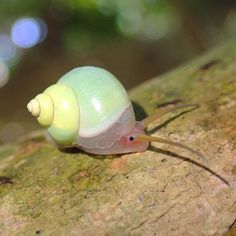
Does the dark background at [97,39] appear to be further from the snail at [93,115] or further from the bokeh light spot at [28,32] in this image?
the snail at [93,115]

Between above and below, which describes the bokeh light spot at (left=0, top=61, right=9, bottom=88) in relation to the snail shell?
below

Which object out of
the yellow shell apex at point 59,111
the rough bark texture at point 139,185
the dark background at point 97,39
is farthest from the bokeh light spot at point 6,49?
the yellow shell apex at point 59,111

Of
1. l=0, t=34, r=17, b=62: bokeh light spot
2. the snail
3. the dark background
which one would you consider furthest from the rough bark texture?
l=0, t=34, r=17, b=62: bokeh light spot

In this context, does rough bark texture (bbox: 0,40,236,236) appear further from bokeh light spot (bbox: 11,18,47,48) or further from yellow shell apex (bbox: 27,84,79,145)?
bokeh light spot (bbox: 11,18,47,48)

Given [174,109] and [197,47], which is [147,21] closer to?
[197,47]

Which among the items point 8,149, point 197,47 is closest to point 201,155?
point 8,149

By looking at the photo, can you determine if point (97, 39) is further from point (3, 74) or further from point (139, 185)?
point (139, 185)
